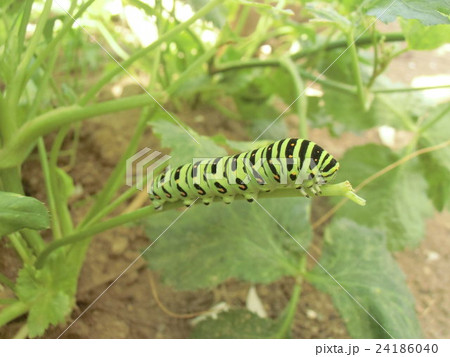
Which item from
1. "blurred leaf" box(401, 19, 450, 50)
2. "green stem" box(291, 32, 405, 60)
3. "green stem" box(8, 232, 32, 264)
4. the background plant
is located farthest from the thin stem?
"green stem" box(8, 232, 32, 264)

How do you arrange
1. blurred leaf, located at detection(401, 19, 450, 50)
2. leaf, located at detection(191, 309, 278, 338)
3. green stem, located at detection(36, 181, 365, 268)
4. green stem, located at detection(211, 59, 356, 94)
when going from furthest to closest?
green stem, located at detection(211, 59, 356, 94) → leaf, located at detection(191, 309, 278, 338) → blurred leaf, located at detection(401, 19, 450, 50) → green stem, located at detection(36, 181, 365, 268)

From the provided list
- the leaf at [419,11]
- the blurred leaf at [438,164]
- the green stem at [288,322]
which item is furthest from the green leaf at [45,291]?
the blurred leaf at [438,164]

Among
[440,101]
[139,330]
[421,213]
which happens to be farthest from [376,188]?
[139,330]

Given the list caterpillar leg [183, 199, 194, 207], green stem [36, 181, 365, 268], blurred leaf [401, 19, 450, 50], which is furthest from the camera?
blurred leaf [401, 19, 450, 50]

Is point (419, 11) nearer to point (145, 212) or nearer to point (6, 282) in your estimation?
point (145, 212)

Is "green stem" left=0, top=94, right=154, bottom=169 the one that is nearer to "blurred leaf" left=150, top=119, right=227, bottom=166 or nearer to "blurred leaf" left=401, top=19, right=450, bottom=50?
"blurred leaf" left=150, top=119, right=227, bottom=166

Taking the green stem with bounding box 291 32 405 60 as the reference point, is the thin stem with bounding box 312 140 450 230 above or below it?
below

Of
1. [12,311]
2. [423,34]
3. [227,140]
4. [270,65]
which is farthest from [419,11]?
[12,311]
